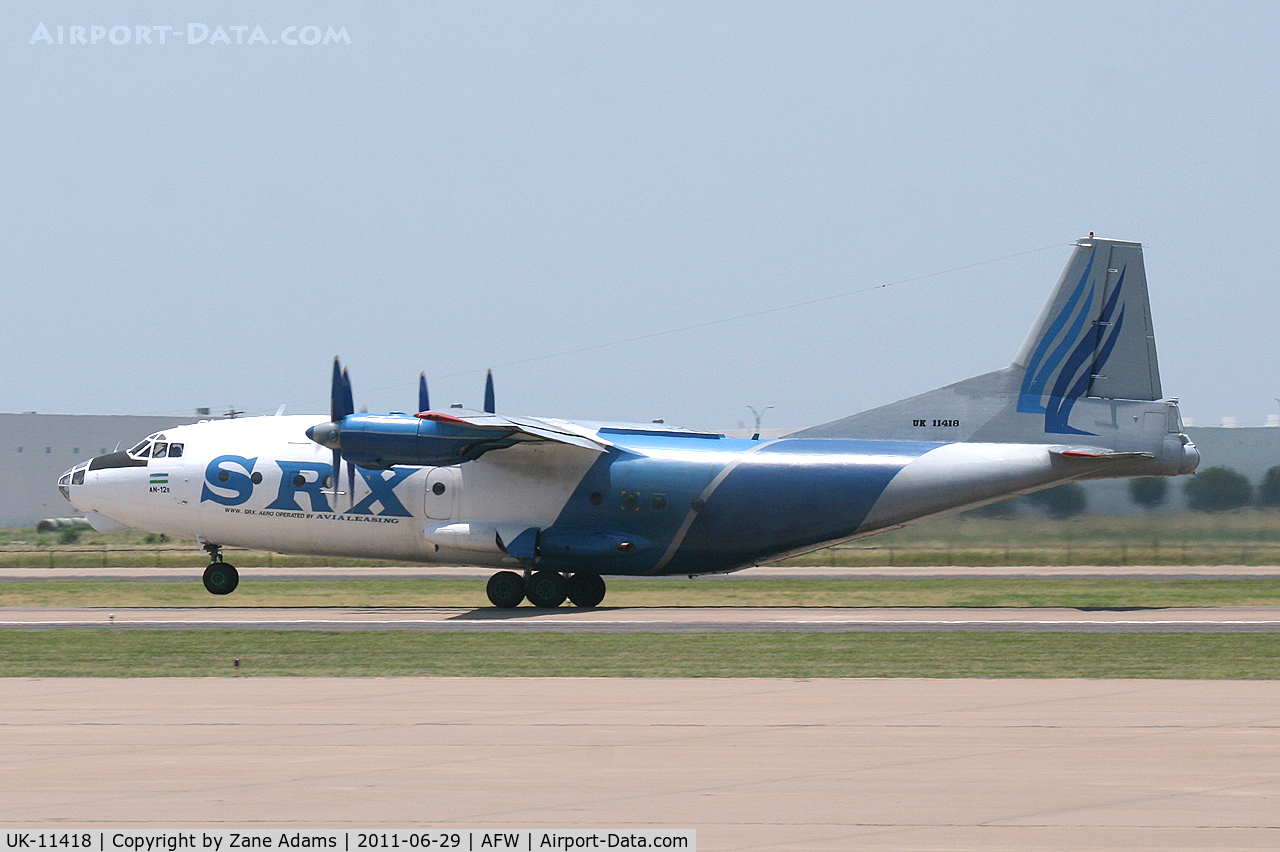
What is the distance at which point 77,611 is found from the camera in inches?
1244

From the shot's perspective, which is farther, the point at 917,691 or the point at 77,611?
the point at 77,611

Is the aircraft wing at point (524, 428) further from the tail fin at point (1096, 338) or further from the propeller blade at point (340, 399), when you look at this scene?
the tail fin at point (1096, 338)

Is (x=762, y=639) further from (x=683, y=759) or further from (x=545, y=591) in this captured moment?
(x=683, y=759)

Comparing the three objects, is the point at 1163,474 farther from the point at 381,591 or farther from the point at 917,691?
the point at 381,591

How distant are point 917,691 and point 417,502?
1666 centimetres

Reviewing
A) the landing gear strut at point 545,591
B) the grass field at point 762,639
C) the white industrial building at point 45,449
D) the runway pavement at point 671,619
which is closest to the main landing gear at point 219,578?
the grass field at point 762,639

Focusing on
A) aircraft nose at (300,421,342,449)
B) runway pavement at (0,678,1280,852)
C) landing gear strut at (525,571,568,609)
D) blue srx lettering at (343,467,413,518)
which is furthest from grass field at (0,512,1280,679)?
aircraft nose at (300,421,342,449)

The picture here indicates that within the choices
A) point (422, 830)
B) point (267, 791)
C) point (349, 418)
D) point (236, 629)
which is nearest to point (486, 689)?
point (267, 791)

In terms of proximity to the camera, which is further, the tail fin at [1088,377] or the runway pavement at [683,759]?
the tail fin at [1088,377]

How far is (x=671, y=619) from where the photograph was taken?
29.2m

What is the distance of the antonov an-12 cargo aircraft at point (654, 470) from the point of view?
30.0 meters

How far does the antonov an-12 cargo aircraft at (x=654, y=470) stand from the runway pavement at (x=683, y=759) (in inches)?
461

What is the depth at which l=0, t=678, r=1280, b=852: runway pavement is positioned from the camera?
34.6 ft

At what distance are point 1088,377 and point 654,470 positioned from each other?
9.57 m
